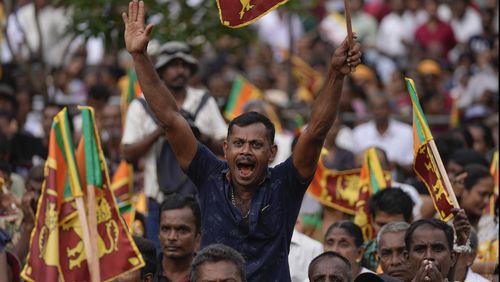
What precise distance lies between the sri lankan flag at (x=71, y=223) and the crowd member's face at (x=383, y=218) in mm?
2535

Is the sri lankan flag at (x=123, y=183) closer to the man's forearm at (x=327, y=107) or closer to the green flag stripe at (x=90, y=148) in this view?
the green flag stripe at (x=90, y=148)

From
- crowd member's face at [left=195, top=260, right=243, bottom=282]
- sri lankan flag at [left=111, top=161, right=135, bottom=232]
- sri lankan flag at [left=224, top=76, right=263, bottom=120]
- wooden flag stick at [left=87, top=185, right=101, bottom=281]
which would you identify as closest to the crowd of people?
crowd member's face at [left=195, top=260, right=243, bottom=282]

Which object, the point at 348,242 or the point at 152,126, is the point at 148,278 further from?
the point at 152,126

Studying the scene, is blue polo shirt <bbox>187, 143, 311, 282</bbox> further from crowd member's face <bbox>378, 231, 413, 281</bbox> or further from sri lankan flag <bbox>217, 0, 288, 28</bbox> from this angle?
crowd member's face <bbox>378, 231, 413, 281</bbox>

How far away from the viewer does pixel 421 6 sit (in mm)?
23531

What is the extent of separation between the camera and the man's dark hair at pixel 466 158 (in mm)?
14184

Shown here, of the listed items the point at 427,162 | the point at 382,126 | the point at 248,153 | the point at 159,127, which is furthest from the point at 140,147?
the point at 382,126

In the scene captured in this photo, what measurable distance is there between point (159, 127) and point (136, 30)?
3779 millimetres

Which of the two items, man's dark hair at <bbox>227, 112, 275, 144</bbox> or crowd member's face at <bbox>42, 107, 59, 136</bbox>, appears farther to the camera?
crowd member's face at <bbox>42, 107, 59, 136</bbox>

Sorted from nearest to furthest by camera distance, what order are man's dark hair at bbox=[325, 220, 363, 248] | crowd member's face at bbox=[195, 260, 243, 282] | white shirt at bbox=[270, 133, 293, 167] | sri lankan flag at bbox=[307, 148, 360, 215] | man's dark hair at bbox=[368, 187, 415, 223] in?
crowd member's face at bbox=[195, 260, 243, 282], man's dark hair at bbox=[325, 220, 363, 248], man's dark hair at bbox=[368, 187, 415, 223], sri lankan flag at bbox=[307, 148, 360, 215], white shirt at bbox=[270, 133, 293, 167]

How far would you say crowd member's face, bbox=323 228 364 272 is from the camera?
11.7 meters

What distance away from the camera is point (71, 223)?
35.5 feet

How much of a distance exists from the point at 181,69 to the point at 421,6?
11.0 metres

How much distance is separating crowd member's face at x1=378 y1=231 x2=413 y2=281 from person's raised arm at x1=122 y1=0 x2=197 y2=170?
7.46 ft
